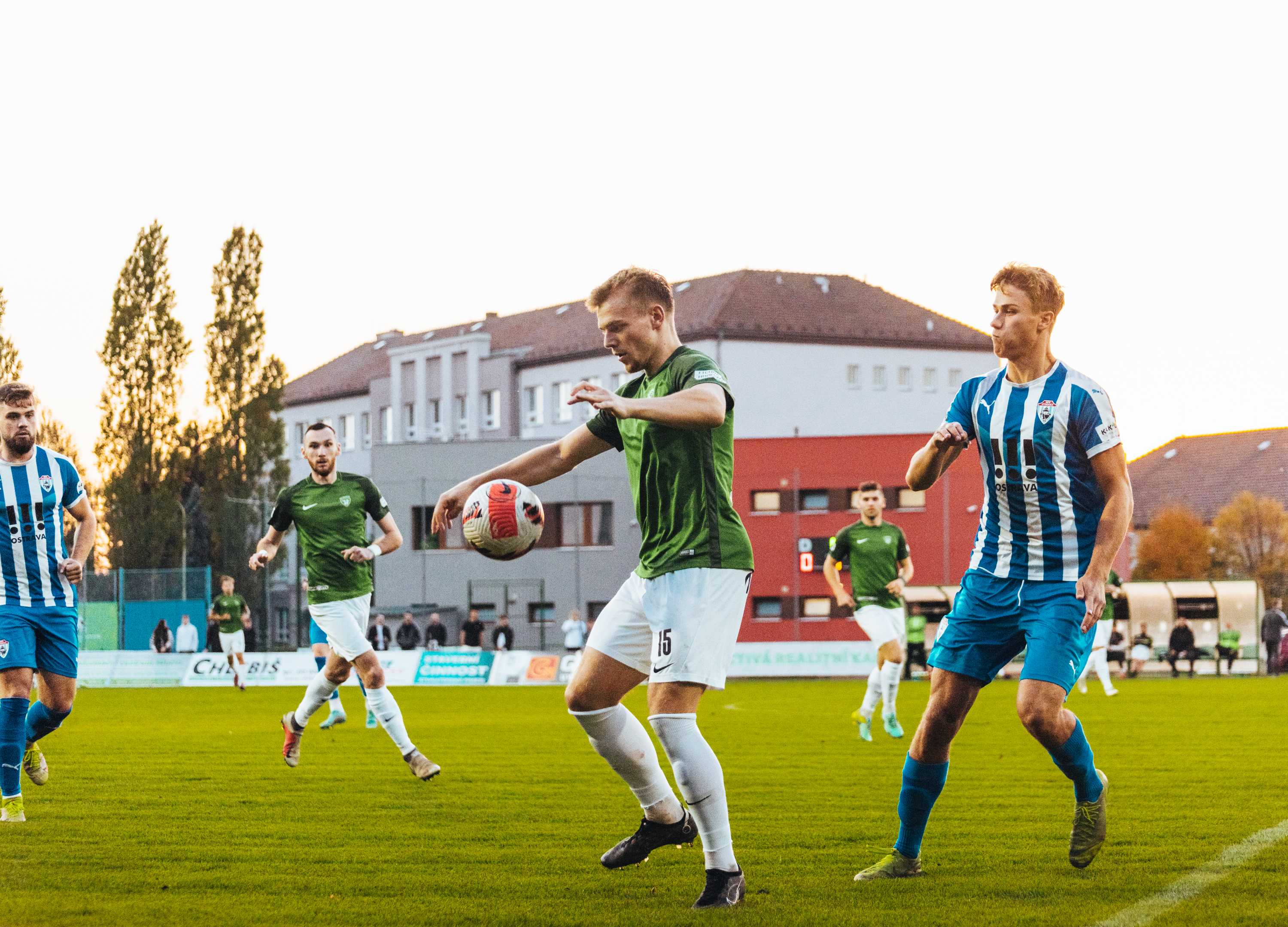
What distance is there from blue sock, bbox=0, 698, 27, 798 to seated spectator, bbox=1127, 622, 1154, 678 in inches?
1309

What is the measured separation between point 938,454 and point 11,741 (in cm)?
528

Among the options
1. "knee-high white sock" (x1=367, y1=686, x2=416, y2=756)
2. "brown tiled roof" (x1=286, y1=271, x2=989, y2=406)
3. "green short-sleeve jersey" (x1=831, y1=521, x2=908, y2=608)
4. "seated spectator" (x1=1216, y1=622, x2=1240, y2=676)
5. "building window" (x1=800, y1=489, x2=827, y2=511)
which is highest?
"brown tiled roof" (x1=286, y1=271, x2=989, y2=406)

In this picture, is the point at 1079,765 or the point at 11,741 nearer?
the point at 1079,765

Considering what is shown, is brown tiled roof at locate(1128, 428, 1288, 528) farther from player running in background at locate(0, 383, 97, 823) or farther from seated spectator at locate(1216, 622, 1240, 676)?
player running in background at locate(0, 383, 97, 823)

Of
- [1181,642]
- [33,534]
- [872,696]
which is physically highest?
[33,534]

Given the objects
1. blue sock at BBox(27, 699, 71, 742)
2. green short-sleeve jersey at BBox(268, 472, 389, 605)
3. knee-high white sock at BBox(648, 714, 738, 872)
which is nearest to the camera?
knee-high white sock at BBox(648, 714, 738, 872)

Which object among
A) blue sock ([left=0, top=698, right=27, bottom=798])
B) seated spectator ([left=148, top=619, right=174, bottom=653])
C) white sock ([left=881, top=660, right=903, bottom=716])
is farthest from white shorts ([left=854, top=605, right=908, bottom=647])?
seated spectator ([left=148, top=619, right=174, bottom=653])

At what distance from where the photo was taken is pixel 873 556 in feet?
50.4

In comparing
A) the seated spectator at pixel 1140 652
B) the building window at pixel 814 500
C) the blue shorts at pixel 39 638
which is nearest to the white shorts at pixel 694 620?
the blue shorts at pixel 39 638

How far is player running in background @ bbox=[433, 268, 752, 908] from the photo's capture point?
5980mm

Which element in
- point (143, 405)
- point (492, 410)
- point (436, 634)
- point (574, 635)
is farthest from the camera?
point (492, 410)

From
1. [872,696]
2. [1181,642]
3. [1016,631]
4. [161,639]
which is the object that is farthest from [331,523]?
[1181,642]

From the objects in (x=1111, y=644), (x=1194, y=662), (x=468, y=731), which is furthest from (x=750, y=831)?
(x=1194, y=662)

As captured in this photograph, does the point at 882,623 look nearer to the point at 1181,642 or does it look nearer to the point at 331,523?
the point at 331,523
